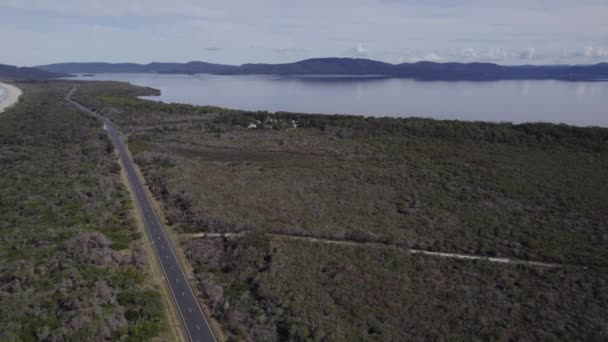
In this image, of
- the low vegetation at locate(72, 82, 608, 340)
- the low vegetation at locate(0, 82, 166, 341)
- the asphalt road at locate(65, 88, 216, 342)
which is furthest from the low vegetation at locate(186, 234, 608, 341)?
the low vegetation at locate(0, 82, 166, 341)

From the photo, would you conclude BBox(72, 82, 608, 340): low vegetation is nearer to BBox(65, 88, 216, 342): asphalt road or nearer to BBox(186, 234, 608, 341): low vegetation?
BBox(186, 234, 608, 341): low vegetation

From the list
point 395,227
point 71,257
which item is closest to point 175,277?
point 71,257

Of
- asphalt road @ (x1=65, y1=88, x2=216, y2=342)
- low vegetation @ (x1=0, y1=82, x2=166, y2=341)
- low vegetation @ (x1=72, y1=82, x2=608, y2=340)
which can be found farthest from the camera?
low vegetation @ (x1=72, y1=82, x2=608, y2=340)

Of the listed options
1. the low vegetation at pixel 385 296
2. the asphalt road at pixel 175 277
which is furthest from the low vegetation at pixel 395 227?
the asphalt road at pixel 175 277

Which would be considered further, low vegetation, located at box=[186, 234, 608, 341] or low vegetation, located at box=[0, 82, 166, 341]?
low vegetation, located at box=[186, 234, 608, 341]

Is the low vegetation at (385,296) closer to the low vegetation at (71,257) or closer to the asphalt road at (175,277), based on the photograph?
the asphalt road at (175,277)

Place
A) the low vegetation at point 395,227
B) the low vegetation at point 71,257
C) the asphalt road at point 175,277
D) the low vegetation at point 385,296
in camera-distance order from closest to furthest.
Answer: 1. the low vegetation at point 71,257
2. the low vegetation at point 385,296
3. the asphalt road at point 175,277
4. the low vegetation at point 395,227
